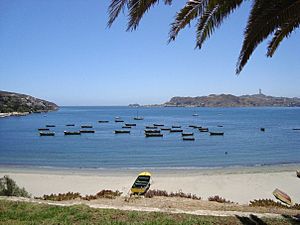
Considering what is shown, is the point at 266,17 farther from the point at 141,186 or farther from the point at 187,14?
the point at 141,186

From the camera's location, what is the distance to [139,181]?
62.1 ft

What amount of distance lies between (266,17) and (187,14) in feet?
4.85

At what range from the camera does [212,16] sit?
640cm

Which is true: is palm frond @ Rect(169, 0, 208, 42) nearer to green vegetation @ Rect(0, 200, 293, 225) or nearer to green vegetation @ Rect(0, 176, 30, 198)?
green vegetation @ Rect(0, 200, 293, 225)

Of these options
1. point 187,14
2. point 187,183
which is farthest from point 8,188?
point 187,183

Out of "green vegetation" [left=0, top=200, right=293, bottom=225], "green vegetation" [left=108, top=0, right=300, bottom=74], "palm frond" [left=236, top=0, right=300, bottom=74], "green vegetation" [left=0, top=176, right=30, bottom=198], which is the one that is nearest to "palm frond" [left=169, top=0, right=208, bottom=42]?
"green vegetation" [left=108, top=0, right=300, bottom=74]

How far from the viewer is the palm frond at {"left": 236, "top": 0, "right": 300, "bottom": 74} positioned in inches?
227

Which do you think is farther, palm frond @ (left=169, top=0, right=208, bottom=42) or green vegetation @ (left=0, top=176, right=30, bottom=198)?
green vegetation @ (left=0, top=176, right=30, bottom=198)

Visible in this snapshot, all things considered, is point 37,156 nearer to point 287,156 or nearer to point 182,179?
point 182,179

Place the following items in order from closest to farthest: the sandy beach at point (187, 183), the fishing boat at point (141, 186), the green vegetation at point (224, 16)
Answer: the green vegetation at point (224, 16), the fishing boat at point (141, 186), the sandy beach at point (187, 183)

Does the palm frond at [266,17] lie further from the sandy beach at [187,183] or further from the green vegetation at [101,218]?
the sandy beach at [187,183]

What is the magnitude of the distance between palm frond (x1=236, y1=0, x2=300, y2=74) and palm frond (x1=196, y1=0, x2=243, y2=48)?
0.42 m

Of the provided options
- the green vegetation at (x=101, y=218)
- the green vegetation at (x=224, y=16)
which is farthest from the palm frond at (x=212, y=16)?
the green vegetation at (x=101, y=218)

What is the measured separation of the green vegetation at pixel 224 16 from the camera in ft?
18.8
